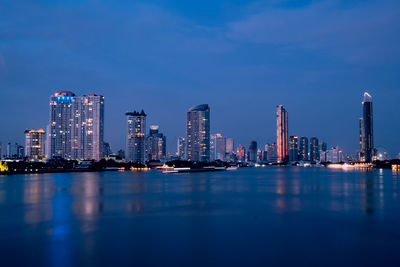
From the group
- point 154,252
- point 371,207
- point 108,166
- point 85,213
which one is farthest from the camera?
point 108,166

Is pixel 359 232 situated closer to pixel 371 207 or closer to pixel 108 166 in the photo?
pixel 371 207

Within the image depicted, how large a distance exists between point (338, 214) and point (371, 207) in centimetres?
734

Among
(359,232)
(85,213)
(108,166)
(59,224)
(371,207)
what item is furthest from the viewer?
Answer: (108,166)

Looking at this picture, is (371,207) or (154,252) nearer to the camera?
(154,252)

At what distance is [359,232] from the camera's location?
25.8 meters

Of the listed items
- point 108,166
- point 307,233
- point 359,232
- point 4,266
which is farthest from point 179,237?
point 108,166

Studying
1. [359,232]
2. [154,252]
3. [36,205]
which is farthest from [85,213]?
[359,232]

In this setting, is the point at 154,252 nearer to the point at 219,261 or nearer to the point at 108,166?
the point at 219,261

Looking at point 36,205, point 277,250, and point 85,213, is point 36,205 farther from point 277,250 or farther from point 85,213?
point 277,250

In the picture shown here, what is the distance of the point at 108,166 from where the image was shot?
7500 inches

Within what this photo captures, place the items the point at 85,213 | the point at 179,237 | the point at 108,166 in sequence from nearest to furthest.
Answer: the point at 179,237, the point at 85,213, the point at 108,166

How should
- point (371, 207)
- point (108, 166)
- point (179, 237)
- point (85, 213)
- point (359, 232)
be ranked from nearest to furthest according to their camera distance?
point (179, 237), point (359, 232), point (85, 213), point (371, 207), point (108, 166)

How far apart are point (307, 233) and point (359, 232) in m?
3.79

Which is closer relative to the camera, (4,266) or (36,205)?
(4,266)
